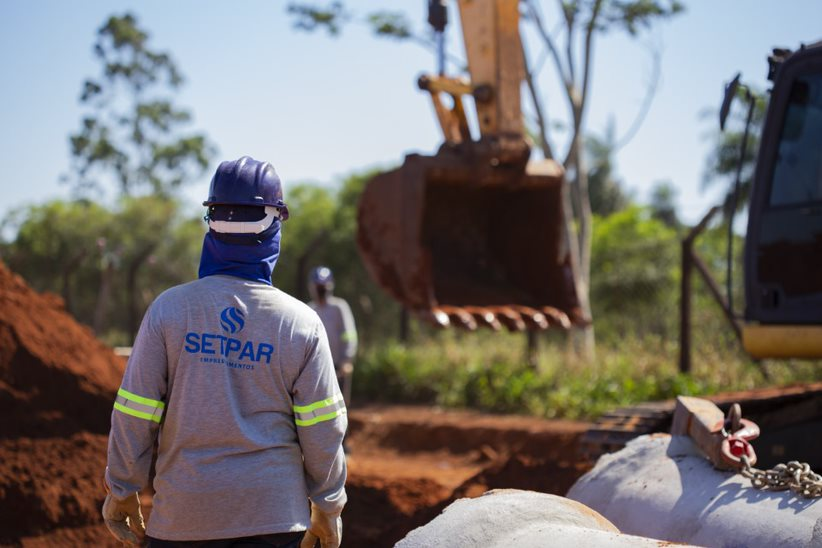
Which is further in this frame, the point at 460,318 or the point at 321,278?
the point at 321,278

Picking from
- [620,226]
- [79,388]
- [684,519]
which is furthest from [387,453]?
[620,226]

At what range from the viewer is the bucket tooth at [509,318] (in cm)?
701

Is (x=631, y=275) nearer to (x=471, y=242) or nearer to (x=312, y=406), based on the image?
(x=471, y=242)

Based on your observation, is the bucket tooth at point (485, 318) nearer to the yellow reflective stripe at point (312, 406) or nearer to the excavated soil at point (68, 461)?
the excavated soil at point (68, 461)

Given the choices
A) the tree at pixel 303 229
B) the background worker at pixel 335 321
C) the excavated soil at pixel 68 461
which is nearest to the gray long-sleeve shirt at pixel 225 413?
the excavated soil at pixel 68 461

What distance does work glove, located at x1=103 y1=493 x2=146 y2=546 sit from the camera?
292 cm

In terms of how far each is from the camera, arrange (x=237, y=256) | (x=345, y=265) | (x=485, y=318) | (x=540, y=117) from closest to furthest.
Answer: (x=237, y=256), (x=485, y=318), (x=540, y=117), (x=345, y=265)

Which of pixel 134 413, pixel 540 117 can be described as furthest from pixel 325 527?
pixel 540 117

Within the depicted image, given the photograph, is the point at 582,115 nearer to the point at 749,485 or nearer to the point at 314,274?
the point at 314,274

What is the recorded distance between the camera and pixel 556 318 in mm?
7320

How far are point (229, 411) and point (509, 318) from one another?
4403 millimetres

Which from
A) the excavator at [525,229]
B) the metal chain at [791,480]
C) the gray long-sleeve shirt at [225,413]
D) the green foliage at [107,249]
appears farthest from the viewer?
the green foliage at [107,249]

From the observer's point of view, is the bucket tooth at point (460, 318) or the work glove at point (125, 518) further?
the bucket tooth at point (460, 318)

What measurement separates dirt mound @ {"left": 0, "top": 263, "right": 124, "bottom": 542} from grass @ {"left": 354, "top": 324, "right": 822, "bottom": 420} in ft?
19.1
